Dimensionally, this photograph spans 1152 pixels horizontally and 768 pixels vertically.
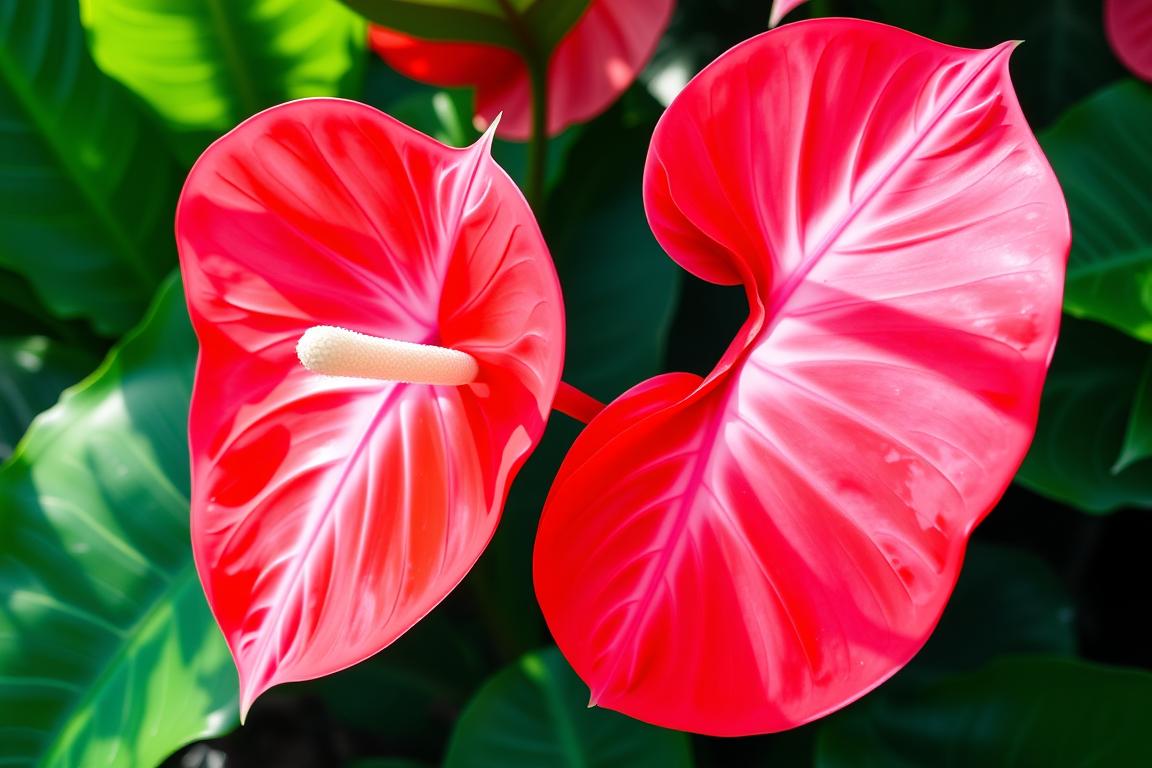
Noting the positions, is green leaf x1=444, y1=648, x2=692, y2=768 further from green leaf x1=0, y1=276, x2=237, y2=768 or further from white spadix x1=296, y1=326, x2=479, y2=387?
white spadix x1=296, y1=326, x2=479, y2=387

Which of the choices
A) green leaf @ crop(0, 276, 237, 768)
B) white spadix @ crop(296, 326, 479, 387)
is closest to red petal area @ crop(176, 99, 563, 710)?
white spadix @ crop(296, 326, 479, 387)

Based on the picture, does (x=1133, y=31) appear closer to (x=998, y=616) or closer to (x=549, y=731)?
(x=998, y=616)

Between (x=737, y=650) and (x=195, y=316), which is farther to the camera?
(x=195, y=316)

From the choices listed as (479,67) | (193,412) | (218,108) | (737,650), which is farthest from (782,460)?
(218,108)

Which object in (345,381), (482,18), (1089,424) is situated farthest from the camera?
(1089,424)

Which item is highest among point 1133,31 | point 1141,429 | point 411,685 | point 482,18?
point 482,18

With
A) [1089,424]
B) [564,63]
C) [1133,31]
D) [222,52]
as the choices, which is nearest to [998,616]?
[1089,424]

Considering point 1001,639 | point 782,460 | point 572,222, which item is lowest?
point 1001,639

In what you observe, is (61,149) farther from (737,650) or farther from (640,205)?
(737,650)
